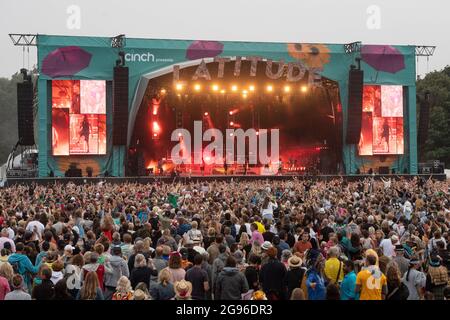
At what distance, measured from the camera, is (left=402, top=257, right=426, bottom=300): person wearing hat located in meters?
6.85

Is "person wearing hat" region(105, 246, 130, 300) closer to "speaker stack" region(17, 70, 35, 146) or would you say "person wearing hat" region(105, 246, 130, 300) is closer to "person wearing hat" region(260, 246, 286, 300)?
"person wearing hat" region(260, 246, 286, 300)

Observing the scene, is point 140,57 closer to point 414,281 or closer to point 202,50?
point 202,50

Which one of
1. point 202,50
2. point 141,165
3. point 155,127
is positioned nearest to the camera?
point 202,50

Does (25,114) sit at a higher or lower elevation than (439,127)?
lower

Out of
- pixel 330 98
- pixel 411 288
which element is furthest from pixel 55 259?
pixel 330 98

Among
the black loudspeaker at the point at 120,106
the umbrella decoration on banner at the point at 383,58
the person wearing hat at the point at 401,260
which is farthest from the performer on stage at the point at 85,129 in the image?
the person wearing hat at the point at 401,260

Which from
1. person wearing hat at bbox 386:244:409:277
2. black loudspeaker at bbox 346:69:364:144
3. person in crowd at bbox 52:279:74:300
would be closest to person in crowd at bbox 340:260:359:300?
person wearing hat at bbox 386:244:409:277

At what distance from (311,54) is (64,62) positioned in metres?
13.4

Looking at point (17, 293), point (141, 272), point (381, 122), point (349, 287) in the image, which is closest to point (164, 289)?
point (141, 272)

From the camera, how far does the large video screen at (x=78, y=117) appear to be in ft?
102

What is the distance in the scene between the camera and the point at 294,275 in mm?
6789

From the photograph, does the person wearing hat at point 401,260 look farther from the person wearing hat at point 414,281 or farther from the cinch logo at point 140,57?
the cinch logo at point 140,57

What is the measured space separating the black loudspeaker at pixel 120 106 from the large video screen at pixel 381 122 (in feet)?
43.6

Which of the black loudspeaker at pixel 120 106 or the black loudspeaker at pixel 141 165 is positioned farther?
the black loudspeaker at pixel 141 165
